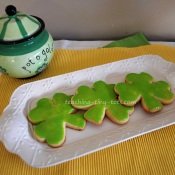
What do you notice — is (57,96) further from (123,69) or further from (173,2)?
(173,2)

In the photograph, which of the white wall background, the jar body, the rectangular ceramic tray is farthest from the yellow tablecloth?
Answer: the white wall background

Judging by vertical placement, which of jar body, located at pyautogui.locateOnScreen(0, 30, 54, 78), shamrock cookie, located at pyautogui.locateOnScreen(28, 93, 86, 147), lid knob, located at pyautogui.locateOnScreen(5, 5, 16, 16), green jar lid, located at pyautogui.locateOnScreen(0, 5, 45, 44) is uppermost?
lid knob, located at pyautogui.locateOnScreen(5, 5, 16, 16)

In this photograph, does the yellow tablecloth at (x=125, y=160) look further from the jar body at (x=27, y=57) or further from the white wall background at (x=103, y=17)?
the white wall background at (x=103, y=17)

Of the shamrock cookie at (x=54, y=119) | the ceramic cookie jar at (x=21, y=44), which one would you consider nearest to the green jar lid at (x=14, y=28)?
the ceramic cookie jar at (x=21, y=44)

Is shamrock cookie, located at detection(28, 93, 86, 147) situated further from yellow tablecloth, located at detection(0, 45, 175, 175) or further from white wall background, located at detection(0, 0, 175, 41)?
white wall background, located at detection(0, 0, 175, 41)

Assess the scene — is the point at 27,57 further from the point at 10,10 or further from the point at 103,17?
the point at 103,17
